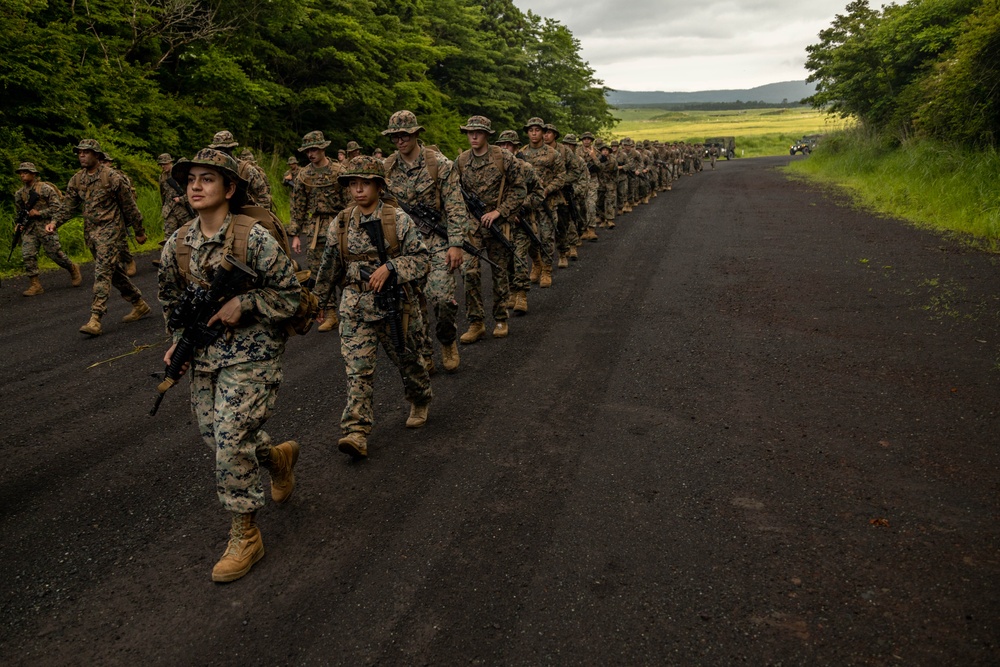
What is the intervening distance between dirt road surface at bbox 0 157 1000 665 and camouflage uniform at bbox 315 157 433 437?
1.37 ft

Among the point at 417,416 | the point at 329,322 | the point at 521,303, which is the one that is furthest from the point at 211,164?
the point at 521,303

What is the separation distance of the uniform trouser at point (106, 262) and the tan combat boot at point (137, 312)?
201 millimetres

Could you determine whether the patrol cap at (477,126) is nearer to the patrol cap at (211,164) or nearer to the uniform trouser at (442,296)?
the uniform trouser at (442,296)

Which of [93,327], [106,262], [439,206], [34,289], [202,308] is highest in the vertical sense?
[439,206]

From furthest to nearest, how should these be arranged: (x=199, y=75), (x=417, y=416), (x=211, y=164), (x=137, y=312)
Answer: (x=199, y=75) → (x=137, y=312) → (x=417, y=416) → (x=211, y=164)

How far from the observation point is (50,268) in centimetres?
1255

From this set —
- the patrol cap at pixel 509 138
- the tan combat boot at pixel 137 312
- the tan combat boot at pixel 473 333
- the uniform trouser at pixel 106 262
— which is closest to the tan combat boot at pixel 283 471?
the tan combat boot at pixel 473 333

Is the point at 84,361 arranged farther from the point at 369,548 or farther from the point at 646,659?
the point at 646,659

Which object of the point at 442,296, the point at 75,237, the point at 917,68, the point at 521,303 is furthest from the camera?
the point at 917,68

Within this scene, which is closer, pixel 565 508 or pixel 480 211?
pixel 565 508

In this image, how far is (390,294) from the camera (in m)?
4.80

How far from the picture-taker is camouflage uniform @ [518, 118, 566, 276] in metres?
10.2

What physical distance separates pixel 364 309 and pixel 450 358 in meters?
1.91

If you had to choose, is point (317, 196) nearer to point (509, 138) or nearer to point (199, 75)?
point (509, 138)
